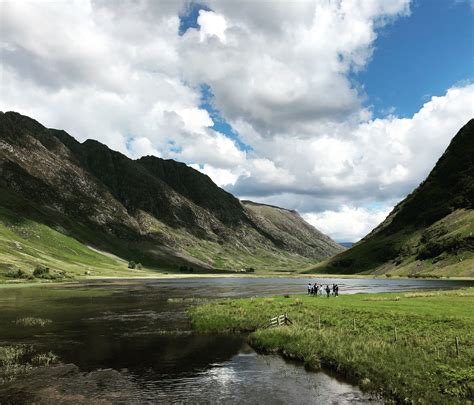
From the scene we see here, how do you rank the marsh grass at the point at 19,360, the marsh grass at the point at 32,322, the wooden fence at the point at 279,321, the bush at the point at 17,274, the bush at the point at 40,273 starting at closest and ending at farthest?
the marsh grass at the point at 19,360 < the wooden fence at the point at 279,321 < the marsh grass at the point at 32,322 < the bush at the point at 17,274 < the bush at the point at 40,273

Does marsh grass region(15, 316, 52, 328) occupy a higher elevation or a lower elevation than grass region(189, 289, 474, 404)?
lower

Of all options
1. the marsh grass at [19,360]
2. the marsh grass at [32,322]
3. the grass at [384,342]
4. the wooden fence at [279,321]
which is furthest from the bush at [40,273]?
the wooden fence at [279,321]

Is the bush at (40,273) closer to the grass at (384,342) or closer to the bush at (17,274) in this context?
the bush at (17,274)

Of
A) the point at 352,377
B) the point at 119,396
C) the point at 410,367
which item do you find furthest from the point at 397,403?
the point at 119,396

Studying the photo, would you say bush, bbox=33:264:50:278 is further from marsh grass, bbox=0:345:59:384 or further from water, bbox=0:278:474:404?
marsh grass, bbox=0:345:59:384

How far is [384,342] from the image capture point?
1553 inches

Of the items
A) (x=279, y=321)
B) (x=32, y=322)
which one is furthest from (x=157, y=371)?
(x=32, y=322)

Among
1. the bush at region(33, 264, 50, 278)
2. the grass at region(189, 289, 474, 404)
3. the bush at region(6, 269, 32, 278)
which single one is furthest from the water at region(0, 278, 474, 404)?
the bush at region(33, 264, 50, 278)

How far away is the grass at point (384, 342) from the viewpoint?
97.5 feet

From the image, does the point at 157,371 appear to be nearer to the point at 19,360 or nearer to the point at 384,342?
the point at 19,360

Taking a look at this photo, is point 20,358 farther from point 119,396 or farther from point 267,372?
point 267,372

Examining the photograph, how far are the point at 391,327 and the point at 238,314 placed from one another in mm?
26713

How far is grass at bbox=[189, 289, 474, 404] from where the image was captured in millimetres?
29703

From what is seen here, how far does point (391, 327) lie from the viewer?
4512 cm
